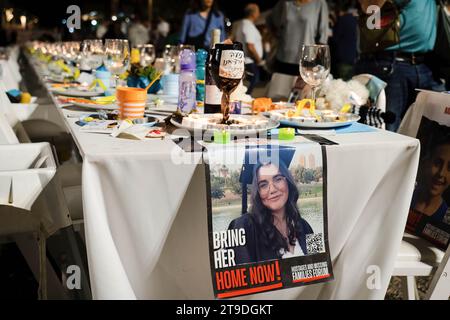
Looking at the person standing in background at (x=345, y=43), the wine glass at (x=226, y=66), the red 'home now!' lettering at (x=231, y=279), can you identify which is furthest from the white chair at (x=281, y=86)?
the person standing in background at (x=345, y=43)

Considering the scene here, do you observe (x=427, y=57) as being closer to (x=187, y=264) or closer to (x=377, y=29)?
(x=377, y=29)

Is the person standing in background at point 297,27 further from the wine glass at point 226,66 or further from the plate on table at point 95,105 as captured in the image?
the wine glass at point 226,66

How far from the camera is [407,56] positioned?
230 centimetres

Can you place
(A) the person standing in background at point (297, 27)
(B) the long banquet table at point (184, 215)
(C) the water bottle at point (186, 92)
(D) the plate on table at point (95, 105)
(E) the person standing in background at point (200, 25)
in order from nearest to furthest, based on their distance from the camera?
1. (B) the long banquet table at point (184, 215)
2. (C) the water bottle at point (186, 92)
3. (D) the plate on table at point (95, 105)
4. (A) the person standing in background at point (297, 27)
5. (E) the person standing in background at point (200, 25)

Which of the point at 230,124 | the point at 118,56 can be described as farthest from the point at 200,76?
the point at 230,124

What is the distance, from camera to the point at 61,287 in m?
1.38

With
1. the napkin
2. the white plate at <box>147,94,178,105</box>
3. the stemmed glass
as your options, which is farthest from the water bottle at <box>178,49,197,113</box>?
the stemmed glass

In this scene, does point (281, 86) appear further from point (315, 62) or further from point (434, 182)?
point (434, 182)

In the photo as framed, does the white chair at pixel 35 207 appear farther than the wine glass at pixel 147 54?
No

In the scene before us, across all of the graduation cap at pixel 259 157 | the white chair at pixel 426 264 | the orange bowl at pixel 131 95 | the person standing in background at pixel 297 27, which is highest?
the person standing in background at pixel 297 27

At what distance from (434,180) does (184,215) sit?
2.54ft

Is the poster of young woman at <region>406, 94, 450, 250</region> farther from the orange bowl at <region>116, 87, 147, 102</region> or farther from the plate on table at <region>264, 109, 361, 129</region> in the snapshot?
the orange bowl at <region>116, 87, 147, 102</region>

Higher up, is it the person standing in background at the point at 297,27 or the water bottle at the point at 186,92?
the person standing in background at the point at 297,27

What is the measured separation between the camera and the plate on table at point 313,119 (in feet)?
4.11
